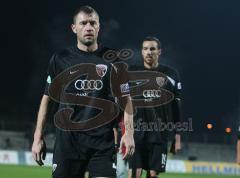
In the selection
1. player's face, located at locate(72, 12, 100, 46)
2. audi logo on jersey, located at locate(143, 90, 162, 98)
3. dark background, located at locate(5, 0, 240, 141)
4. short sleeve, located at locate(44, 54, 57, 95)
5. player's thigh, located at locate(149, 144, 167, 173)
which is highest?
dark background, located at locate(5, 0, 240, 141)

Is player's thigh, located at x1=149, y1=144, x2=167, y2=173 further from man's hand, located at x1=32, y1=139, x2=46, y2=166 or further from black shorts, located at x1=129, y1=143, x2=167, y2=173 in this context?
man's hand, located at x1=32, y1=139, x2=46, y2=166

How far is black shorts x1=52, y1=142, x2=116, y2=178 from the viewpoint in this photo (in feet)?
15.6

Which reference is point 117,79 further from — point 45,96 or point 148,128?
point 148,128

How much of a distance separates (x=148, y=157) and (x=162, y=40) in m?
39.2

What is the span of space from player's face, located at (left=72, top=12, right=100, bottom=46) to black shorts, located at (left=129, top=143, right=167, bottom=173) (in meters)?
3.78

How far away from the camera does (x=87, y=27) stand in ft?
16.0

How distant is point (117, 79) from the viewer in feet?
16.5

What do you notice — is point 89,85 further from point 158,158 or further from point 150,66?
point 150,66

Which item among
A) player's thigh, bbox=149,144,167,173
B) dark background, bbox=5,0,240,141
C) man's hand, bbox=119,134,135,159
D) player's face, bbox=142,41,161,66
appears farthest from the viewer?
dark background, bbox=5,0,240,141

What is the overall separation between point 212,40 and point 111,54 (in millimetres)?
43841

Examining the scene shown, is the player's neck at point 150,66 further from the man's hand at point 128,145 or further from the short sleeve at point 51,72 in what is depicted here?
the man's hand at point 128,145

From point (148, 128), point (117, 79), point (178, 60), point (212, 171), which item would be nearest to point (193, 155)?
point (212, 171)

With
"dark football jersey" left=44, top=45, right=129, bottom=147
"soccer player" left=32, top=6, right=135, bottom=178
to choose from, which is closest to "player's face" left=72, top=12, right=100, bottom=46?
"soccer player" left=32, top=6, right=135, bottom=178

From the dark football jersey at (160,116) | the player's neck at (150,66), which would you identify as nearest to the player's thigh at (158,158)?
the dark football jersey at (160,116)
